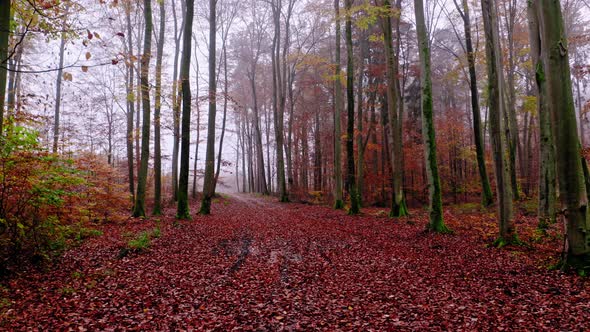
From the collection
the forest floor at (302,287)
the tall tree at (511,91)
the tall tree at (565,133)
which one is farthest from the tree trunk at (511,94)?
the tall tree at (565,133)

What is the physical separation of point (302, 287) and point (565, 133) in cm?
496

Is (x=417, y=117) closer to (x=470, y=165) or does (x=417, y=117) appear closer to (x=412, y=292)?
(x=470, y=165)


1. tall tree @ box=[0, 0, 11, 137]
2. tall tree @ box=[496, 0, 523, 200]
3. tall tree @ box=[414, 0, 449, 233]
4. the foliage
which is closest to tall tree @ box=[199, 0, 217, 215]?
the foliage

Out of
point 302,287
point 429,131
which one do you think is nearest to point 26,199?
point 302,287

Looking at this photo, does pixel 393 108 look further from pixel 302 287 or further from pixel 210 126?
pixel 302 287

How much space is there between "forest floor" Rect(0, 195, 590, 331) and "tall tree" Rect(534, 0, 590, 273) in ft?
2.35

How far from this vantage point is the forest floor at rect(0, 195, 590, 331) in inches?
162

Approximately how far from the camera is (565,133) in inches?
207

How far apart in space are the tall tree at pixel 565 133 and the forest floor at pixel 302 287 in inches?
28.2

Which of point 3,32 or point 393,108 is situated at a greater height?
point 393,108

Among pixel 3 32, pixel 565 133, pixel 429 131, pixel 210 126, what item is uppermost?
pixel 210 126

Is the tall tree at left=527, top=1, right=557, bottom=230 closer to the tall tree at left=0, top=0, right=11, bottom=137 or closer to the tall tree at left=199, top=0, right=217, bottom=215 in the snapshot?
the tall tree at left=0, top=0, right=11, bottom=137

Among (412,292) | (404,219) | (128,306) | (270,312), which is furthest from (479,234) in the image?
(128,306)

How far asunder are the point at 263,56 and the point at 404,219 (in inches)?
779
